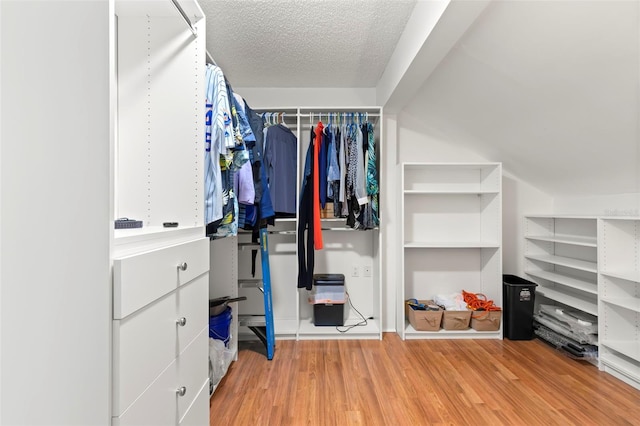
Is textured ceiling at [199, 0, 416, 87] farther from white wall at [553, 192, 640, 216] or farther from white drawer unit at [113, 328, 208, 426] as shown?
white wall at [553, 192, 640, 216]

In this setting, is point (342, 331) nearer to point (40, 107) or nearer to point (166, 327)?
point (166, 327)

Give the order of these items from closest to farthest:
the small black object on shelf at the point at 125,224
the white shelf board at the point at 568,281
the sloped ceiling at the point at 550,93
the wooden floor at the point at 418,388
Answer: the small black object on shelf at the point at 125,224
the sloped ceiling at the point at 550,93
the wooden floor at the point at 418,388
the white shelf board at the point at 568,281

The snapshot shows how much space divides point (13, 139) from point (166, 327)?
0.70 metres

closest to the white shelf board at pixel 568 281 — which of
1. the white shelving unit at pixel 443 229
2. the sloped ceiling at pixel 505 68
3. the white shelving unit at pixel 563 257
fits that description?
the white shelving unit at pixel 563 257

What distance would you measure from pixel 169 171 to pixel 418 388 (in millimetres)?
1886

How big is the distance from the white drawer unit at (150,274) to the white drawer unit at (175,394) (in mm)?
272

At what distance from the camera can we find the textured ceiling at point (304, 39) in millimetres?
1697

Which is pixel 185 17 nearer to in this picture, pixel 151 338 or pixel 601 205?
pixel 151 338

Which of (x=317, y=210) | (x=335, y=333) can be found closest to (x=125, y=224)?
(x=317, y=210)

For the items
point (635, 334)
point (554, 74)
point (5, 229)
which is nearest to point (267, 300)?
point (5, 229)

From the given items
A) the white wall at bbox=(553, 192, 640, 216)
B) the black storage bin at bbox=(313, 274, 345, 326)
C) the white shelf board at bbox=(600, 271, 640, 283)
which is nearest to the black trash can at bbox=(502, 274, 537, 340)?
the white shelf board at bbox=(600, 271, 640, 283)

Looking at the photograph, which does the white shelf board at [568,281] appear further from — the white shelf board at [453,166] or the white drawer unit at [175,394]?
the white drawer unit at [175,394]

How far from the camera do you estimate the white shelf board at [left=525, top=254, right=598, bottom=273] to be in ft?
7.12

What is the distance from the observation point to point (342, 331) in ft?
8.16
